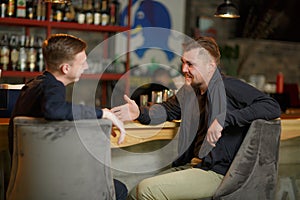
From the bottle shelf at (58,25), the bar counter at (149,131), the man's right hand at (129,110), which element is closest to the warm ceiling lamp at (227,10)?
the bar counter at (149,131)

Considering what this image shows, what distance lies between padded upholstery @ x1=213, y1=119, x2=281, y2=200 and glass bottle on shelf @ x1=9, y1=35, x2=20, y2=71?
3.09 metres

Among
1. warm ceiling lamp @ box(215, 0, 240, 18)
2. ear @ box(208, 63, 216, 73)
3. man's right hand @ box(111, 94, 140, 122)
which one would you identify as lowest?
man's right hand @ box(111, 94, 140, 122)

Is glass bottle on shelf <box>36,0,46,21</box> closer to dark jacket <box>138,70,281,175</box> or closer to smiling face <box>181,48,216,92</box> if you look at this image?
dark jacket <box>138,70,281,175</box>

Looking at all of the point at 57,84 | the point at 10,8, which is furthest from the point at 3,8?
the point at 57,84

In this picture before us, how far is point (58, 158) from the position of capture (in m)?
2.11

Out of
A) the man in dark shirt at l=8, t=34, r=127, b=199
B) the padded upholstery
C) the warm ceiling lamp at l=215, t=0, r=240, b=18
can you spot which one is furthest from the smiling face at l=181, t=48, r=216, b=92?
the warm ceiling lamp at l=215, t=0, r=240, b=18

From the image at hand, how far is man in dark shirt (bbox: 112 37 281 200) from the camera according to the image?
2.56m

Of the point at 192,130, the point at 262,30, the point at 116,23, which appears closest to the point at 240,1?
the point at 262,30

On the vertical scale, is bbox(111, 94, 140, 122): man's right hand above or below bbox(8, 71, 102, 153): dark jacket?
below

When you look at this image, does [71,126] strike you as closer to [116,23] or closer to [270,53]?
[116,23]

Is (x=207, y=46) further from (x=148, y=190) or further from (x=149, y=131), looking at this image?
(x=148, y=190)

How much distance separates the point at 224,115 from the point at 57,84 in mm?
879

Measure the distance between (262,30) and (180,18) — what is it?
1144 mm

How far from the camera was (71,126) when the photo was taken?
2.08 metres
